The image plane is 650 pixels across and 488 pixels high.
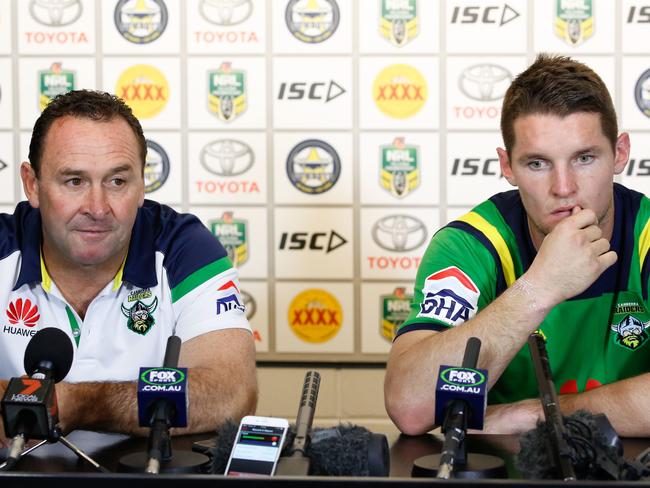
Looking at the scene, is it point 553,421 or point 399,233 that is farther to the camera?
point 399,233

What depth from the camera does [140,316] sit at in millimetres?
1744

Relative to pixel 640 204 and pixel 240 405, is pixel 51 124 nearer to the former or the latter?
pixel 240 405

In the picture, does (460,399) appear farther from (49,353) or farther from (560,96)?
(560,96)

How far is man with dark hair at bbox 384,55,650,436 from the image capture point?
4.90ft

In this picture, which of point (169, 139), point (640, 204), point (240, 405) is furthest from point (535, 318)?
point (169, 139)

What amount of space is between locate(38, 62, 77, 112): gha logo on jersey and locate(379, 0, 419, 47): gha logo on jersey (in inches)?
36.0

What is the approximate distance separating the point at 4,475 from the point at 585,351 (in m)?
1.14

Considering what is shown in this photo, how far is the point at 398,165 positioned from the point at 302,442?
5.33 feet

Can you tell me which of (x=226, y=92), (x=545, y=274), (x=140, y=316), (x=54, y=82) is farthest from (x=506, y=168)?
(x=54, y=82)

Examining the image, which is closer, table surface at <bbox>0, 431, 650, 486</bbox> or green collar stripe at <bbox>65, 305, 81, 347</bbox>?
table surface at <bbox>0, 431, 650, 486</bbox>

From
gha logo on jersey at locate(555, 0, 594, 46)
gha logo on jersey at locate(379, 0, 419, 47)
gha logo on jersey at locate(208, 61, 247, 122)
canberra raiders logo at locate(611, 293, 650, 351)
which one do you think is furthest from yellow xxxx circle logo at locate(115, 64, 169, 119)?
canberra raiders logo at locate(611, 293, 650, 351)

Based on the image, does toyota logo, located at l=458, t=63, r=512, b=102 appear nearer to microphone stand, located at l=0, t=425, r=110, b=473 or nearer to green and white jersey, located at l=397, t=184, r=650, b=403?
green and white jersey, located at l=397, t=184, r=650, b=403

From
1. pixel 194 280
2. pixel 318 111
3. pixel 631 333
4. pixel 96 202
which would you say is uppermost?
pixel 318 111

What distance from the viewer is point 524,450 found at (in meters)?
1.02
